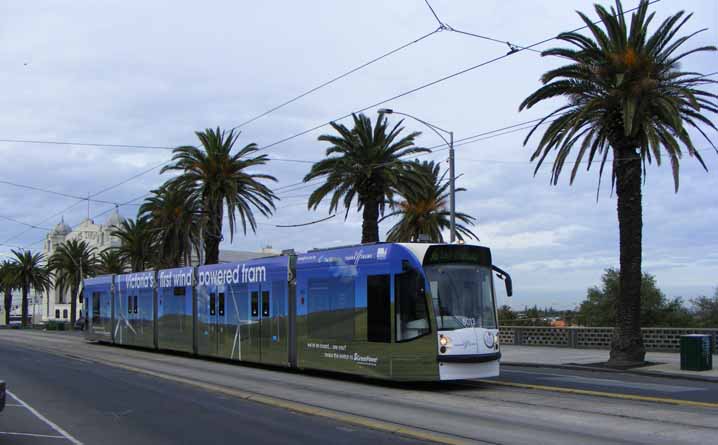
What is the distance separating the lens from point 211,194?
41000 millimetres

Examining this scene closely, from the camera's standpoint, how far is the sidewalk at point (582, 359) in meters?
19.9

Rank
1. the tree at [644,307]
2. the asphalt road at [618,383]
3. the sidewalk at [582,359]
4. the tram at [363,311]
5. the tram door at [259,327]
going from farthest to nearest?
the tree at [644,307], the tram door at [259,327], the sidewalk at [582,359], the tram at [363,311], the asphalt road at [618,383]

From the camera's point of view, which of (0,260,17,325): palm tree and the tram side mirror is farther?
(0,260,17,325): palm tree

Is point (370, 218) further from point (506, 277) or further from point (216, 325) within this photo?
point (506, 277)

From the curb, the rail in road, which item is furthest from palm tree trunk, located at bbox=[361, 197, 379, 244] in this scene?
the rail in road

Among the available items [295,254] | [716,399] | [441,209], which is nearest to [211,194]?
[441,209]

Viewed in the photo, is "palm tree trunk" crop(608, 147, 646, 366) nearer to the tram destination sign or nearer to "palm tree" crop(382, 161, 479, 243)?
the tram destination sign

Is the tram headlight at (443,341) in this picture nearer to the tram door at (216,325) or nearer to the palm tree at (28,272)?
the tram door at (216,325)

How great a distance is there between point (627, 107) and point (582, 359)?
8642 millimetres

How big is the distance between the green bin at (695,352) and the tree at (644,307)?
72.7 feet

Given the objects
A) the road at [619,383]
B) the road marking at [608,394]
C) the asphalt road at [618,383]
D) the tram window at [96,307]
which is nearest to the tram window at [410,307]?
the road marking at [608,394]

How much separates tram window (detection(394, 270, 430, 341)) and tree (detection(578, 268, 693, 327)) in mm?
28746

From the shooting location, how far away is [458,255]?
16734 mm

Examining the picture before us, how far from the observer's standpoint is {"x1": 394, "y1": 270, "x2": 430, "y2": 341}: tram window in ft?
52.6
